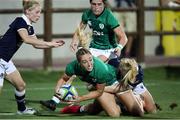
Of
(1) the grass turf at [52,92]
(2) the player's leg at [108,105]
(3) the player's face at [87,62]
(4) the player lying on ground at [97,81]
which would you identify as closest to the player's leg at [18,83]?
(1) the grass turf at [52,92]

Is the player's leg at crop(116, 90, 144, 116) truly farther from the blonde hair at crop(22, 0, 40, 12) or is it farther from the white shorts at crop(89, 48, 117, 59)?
the blonde hair at crop(22, 0, 40, 12)

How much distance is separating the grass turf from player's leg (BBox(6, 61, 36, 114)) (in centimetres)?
15

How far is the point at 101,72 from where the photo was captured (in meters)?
11.9

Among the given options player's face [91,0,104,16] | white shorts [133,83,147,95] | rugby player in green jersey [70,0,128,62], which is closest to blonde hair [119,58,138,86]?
white shorts [133,83,147,95]

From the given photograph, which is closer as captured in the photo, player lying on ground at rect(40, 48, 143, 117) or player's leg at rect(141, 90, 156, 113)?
player lying on ground at rect(40, 48, 143, 117)

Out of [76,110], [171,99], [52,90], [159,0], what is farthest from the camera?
[159,0]

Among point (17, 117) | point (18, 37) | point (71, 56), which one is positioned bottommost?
point (71, 56)

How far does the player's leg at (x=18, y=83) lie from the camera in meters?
12.4

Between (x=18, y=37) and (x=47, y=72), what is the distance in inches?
243

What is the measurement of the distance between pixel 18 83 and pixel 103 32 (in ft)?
5.88

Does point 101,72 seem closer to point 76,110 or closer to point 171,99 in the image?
point 76,110

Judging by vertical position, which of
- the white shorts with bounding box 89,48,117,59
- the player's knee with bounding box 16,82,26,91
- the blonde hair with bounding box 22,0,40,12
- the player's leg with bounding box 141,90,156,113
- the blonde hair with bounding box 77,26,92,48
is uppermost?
the blonde hair with bounding box 22,0,40,12

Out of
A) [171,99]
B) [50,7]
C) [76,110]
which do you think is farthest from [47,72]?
[76,110]

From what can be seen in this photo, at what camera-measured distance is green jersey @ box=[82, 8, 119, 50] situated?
13438 millimetres
